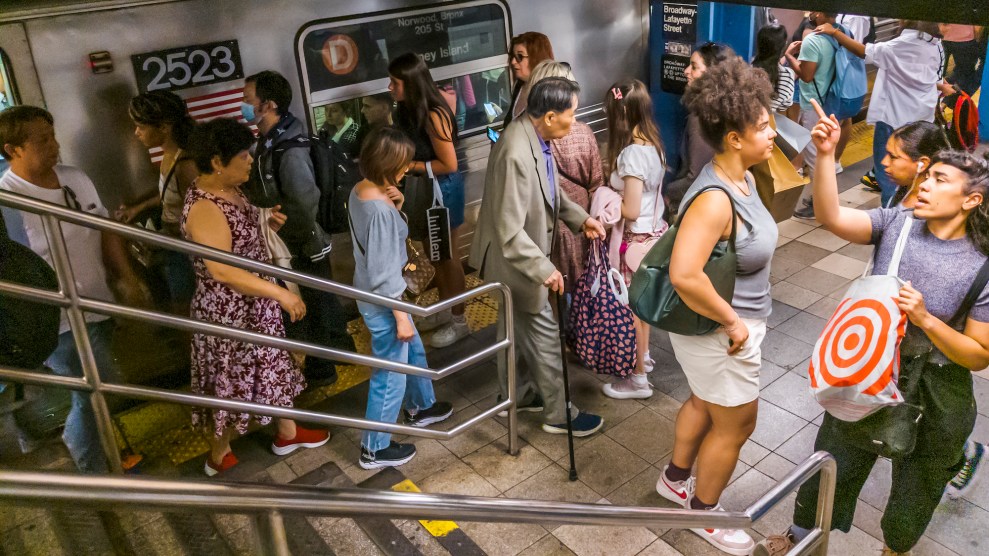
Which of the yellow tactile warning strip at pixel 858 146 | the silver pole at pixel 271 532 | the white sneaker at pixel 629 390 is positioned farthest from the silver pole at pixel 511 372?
the yellow tactile warning strip at pixel 858 146

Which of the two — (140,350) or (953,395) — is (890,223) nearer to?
(953,395)

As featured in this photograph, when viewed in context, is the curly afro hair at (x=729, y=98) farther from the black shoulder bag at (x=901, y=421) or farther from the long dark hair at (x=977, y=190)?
the black shoulder bag at (x=901, y=421)

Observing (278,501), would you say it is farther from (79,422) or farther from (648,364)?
(648,364)

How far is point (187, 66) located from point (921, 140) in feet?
12.6

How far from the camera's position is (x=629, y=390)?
479 centimetres

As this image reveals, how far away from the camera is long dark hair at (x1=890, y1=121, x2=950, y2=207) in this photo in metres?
3.31

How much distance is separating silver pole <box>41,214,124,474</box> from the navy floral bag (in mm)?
2473

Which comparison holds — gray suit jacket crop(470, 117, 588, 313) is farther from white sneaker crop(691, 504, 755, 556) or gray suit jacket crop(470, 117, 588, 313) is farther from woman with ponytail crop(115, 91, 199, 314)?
woman with ponytail crop(115, 91, 199, 314)

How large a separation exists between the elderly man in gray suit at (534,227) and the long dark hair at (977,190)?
1.72 m

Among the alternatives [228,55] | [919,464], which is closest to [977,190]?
[919,464]

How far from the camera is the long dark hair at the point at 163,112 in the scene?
416 cm

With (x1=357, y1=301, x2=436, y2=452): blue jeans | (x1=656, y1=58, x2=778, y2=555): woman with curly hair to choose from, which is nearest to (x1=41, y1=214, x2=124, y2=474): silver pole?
(x1=357, y1=301, x2=436, y2=452): blue jeans

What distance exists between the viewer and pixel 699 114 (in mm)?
3156

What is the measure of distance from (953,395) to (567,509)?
1.87 meters
